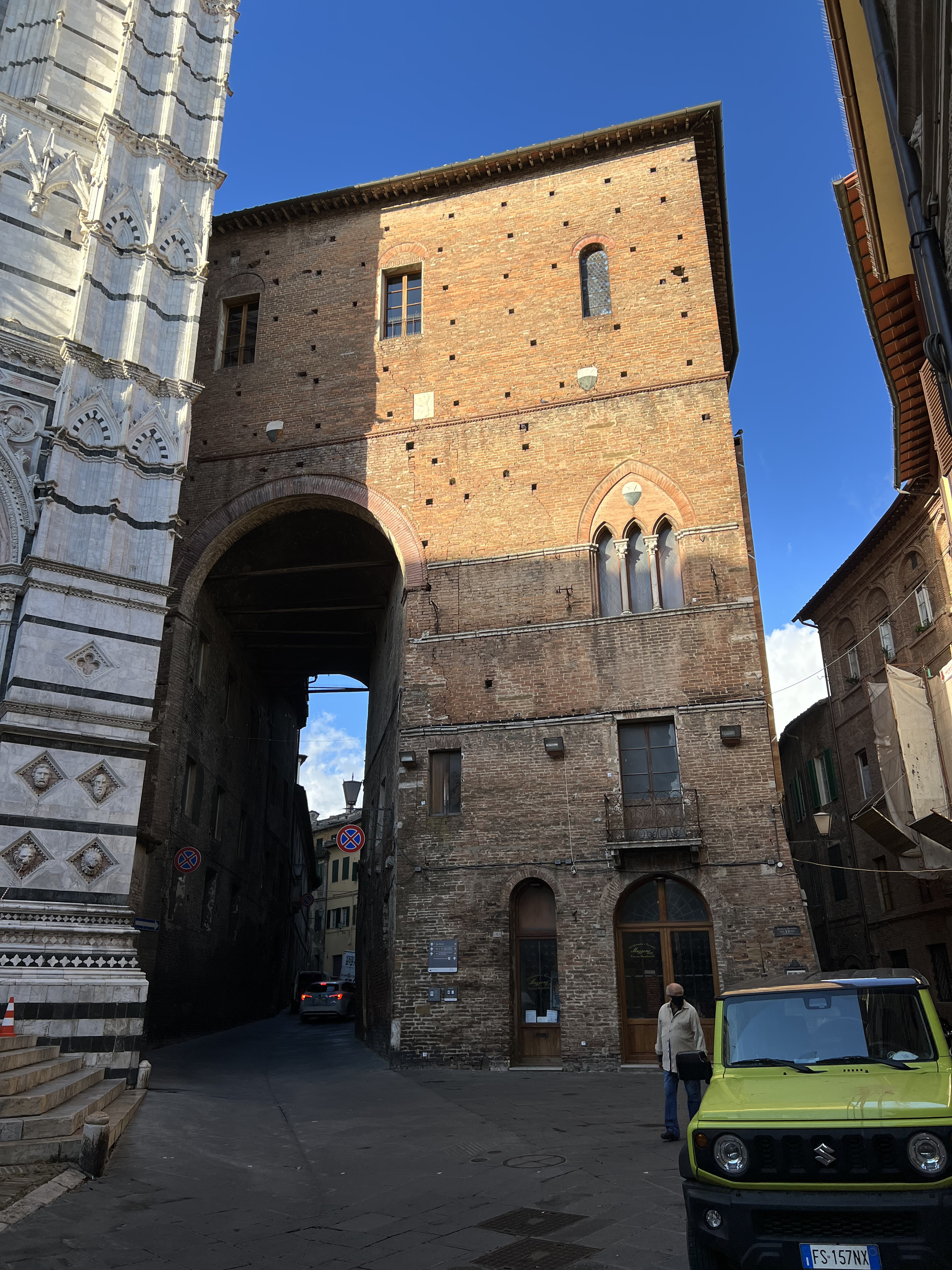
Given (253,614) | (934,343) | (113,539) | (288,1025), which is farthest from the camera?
(288,1025)

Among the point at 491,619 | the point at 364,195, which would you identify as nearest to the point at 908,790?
the point at 491,619

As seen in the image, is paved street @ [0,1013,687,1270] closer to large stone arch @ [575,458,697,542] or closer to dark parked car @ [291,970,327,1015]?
large stone arch @ [575,458,697,542]

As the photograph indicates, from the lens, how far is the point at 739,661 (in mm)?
15547

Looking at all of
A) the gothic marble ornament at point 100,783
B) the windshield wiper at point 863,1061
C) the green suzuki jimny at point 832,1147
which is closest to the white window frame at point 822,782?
the gothic marble ornament at point 100,783

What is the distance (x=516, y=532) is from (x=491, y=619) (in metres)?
1.82

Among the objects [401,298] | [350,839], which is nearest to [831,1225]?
[350,839]

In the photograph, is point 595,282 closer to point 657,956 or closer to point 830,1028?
point 657,956

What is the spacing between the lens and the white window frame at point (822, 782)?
26.4 m

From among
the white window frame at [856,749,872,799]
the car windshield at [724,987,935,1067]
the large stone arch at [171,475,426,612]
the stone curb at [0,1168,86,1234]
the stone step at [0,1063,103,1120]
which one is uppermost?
the large stone arch at [171,475,426,612]

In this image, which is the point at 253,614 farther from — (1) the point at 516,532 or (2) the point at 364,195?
(2) the point at 364,195

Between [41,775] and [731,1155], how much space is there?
9982 mm

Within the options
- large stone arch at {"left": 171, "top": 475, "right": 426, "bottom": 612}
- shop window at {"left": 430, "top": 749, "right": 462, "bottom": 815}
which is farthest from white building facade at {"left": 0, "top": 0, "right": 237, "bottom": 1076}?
shop window at {"left": 430, "top": 749, "right": 462, "bottom": 815}

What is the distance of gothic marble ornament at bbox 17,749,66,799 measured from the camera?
457 inches

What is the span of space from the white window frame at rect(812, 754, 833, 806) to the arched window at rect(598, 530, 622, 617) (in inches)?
514
